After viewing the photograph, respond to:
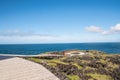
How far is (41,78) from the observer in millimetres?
8828

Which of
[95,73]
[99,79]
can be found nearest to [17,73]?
[99,79]

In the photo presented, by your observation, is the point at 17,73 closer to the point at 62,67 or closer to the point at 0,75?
the point at 0,75

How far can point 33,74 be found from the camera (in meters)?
9.58

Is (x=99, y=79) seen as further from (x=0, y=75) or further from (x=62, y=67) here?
(x=0, y=75)

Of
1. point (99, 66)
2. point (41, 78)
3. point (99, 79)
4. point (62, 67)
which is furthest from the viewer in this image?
point (99, 66)

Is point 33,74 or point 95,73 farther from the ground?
point 33,74

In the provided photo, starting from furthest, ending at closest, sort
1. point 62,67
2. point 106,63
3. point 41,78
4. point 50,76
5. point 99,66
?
point 106,63 < point 99,66 < point 62,67 < point 50,76 < point 41,78

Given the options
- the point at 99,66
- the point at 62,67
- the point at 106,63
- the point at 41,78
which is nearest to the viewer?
the point at 41,78

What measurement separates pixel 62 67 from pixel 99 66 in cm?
541

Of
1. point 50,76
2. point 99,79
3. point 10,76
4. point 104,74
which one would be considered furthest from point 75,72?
point 10,76

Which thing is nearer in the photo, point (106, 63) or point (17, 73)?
point (17, 73)

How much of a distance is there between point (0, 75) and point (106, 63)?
536 inches

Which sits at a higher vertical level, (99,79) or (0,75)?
(0,75)

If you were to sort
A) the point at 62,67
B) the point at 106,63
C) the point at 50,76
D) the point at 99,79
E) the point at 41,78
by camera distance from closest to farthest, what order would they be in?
the point at 41,78, the point at 50,76, the point at 99,79, the point at 62,67, the point at 106,63
